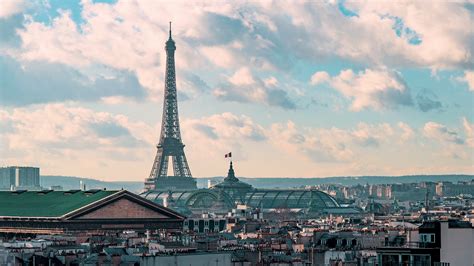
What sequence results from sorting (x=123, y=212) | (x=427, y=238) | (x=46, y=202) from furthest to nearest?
(x=46, y=202), (x=123, y=212), (x=427, y=238)

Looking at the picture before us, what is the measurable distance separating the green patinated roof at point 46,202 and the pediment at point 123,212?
197 cm

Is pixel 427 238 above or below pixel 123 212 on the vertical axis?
below

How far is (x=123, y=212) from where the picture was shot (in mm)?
162375

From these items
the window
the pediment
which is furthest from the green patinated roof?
the window

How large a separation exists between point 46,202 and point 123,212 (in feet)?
44.3

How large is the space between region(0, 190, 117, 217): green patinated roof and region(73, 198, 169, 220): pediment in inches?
77.6

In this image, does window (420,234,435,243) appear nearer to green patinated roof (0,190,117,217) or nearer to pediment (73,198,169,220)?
pediment (73,198,169,220)

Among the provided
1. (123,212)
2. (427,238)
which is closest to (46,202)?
(123,212)

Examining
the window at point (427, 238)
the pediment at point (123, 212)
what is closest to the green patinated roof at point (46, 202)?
the pediment at point (123, 212)

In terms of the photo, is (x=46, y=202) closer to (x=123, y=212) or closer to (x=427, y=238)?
(x=123, y=212)

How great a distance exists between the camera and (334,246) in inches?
4311

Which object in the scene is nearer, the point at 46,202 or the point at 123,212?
the point at 123,212

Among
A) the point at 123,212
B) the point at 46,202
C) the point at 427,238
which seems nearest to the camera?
the point at 427,238

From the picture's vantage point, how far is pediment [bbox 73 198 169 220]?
16100 cm
